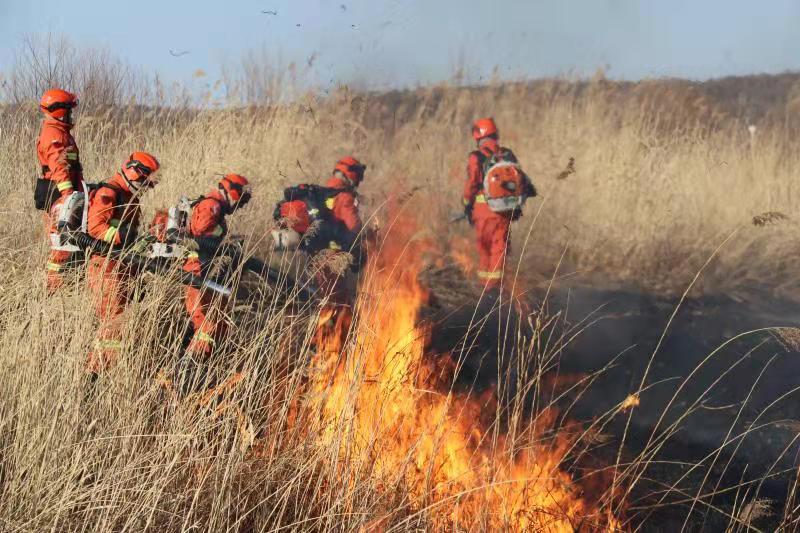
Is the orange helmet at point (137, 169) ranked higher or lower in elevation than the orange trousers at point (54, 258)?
higher

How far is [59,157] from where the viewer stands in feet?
16.8

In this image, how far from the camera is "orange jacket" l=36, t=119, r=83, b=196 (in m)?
5.11

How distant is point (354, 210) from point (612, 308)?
3.11 m

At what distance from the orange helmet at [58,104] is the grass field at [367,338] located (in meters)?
0.73

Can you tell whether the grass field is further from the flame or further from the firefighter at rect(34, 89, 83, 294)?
the firefighter at rect(34, 89, 83, 294)

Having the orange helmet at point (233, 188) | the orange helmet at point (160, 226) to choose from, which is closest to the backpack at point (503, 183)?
the orange helmet at point (233, 188)

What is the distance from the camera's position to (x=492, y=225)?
830cm

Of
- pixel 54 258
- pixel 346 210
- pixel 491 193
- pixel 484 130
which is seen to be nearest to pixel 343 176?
pixel 346 210

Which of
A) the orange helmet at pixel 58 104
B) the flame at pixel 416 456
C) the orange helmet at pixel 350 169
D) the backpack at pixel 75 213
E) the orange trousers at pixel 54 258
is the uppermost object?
the orange helmet at pixel 58 104

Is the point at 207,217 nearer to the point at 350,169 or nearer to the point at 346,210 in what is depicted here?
the point at 346,210

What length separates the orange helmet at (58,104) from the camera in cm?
553

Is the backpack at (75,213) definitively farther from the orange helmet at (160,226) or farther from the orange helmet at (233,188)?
the orange helmet at (233,188)

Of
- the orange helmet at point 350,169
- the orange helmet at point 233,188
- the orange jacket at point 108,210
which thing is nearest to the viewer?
the orange jacket at point 108,210

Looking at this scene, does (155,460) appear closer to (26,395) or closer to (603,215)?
(26,395)
